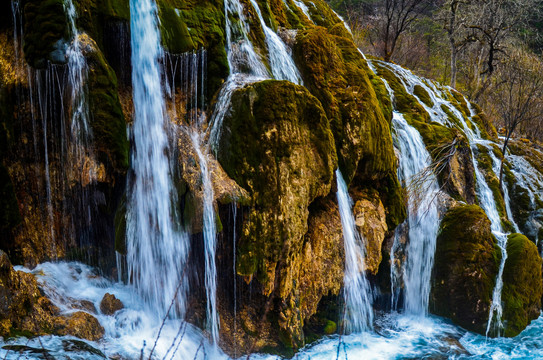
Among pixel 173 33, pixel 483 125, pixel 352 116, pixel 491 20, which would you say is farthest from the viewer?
pixel 491 20

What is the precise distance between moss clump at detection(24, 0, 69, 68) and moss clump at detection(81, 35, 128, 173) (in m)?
0.33

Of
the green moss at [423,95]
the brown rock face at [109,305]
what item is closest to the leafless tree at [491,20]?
the green moss at [423,95]

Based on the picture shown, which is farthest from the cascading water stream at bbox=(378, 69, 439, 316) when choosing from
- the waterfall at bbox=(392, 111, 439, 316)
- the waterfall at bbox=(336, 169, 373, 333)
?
the waterfall at bbox=(336, 169, 373, 333)

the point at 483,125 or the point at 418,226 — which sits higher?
the point at 483,125

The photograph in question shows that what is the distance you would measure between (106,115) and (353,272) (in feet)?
16.6

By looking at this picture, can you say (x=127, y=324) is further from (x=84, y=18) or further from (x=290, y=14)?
(x=290, y=14)

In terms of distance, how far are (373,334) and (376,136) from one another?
3.94 m

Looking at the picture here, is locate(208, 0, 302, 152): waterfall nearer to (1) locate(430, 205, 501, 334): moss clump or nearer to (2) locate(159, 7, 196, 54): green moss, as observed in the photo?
(2) locate(159, 7, 196, 54): green moss

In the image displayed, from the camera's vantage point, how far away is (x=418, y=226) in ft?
29.7

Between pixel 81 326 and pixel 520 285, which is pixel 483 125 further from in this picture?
pixel 81 326

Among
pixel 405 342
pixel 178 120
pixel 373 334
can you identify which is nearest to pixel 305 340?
pixel 373 334

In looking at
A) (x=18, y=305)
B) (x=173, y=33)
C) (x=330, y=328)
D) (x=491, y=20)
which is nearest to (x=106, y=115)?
(x=173, y=33)

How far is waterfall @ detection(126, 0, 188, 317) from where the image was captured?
613 centimetres

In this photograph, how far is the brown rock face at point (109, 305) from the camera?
583 centimetres
